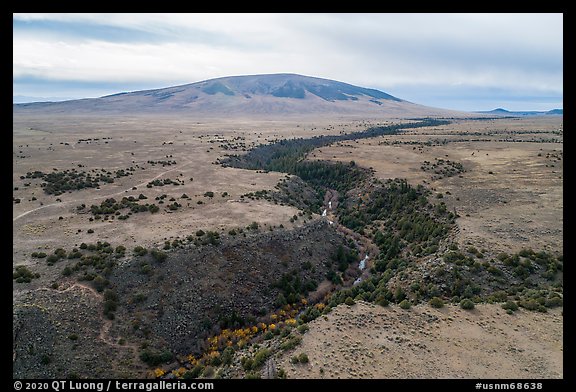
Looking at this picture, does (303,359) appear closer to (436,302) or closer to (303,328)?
(303,328)

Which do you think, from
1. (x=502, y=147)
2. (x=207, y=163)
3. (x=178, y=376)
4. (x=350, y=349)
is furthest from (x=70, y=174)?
(x=502, y=147)

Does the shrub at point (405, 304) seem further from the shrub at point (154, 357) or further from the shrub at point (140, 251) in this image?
the shrub at point (140, 251)

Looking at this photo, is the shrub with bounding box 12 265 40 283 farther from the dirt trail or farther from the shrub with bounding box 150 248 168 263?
the shrub with bounding box 150 248 168 263

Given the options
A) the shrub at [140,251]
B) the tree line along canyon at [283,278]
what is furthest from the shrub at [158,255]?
the shrub at [140,251]

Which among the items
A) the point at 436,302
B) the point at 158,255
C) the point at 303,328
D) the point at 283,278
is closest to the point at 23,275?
the point at 158,255

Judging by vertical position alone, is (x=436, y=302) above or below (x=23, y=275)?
above

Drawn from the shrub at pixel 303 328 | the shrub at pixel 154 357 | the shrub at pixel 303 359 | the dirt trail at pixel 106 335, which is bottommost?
the shrub at pixel 154 357

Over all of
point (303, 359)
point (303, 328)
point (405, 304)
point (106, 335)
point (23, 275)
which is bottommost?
point (106, 335)

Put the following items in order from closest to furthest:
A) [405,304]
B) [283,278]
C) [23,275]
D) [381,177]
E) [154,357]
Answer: [154,357] → [405,304] → [23,275] → [283,278] → [381,177]
